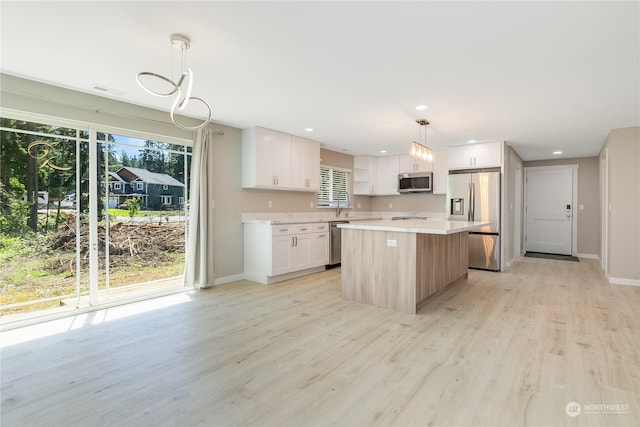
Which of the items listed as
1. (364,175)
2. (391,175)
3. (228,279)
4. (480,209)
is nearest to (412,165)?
(391,175)

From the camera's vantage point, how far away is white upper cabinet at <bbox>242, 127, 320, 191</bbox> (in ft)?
16.0

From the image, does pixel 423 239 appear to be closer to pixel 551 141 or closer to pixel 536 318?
pixel 536 318

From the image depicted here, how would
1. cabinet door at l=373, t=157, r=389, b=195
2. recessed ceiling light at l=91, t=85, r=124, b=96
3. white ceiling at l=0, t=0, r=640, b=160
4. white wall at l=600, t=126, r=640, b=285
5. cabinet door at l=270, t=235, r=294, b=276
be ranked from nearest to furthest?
1. white ceiling at l=0, t=0, r=640, b=160
2. recessed ceiling light at l=91, t=85, r=124, b=96
3. white wall at l=600, t=126, r=640, b=285
4. cabinet door at l=270, t=235, r=294, b=276
5. cabinet door at l=373, t=157, r=389, b=195

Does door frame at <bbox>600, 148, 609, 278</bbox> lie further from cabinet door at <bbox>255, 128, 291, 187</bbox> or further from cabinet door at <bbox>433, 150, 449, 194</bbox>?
cabinet door at <bbox>255, 128, 291, 187</bbox>

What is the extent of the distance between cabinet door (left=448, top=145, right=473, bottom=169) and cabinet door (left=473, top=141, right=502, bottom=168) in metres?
0.09

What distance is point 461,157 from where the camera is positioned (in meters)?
6.03

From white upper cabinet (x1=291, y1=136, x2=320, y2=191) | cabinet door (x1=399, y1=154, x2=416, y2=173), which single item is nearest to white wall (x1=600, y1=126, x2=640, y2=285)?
cabinet door (x1=399, y1=154, x2=416, y2=173)

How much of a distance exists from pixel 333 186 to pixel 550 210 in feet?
17.2

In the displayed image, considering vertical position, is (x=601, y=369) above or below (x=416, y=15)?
below

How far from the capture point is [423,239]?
140 inches

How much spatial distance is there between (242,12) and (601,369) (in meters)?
3.42

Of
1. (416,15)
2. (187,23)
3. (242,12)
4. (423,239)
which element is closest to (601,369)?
(423,239)

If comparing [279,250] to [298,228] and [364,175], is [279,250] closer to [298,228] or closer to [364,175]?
[298,228]

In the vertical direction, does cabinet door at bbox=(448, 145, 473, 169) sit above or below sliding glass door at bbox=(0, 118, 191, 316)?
above
